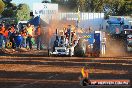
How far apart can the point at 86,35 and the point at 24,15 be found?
2182 inches

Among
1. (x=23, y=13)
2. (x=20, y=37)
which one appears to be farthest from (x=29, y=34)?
(x=23, y=13)

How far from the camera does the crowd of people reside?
34.4 metres

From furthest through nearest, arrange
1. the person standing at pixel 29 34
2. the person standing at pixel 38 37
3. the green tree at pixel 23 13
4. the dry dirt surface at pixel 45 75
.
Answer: the green tree at pixel 23 13
the person standing at pixel 38 37
the person standing at pixel 29 34
the dry dirt surface at pixel 45 75

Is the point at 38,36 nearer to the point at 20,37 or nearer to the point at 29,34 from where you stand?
the point at 29,34

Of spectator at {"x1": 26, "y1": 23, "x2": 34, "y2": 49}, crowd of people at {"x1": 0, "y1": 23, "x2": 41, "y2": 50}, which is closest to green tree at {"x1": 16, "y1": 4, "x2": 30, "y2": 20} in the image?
crowd of people at {"x1": 0, "y1": 23, "x2": 41, "y2": 50}

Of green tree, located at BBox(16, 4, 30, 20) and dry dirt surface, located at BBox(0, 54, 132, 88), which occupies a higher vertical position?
green tree, located at BBox(16, 4, 30, 20)

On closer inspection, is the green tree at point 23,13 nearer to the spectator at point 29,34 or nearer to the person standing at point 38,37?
the person standing at point 38,37

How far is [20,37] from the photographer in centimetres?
3431

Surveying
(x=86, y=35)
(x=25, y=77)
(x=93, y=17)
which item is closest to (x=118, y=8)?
(x=93, y=17)

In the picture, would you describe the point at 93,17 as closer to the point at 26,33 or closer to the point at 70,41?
the point at 26,33

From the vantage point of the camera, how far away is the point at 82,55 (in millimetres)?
28828

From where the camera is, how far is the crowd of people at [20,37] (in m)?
34.4

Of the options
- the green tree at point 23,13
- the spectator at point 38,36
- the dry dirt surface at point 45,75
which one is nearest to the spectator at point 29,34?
the spectator at point 38,36

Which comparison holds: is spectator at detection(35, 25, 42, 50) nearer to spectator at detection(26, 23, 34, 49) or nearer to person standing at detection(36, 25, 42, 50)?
person standing at detection(36, 25, 42, 50)
